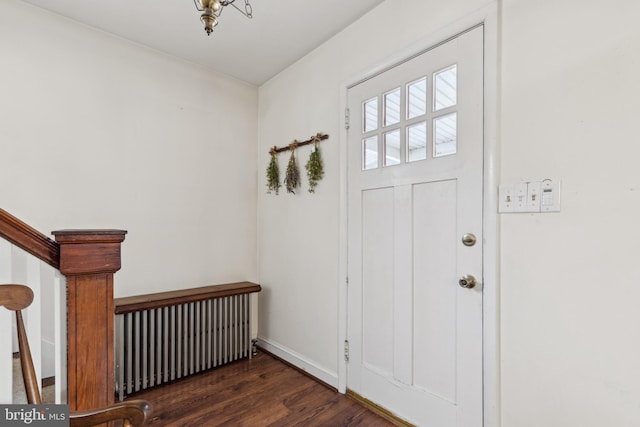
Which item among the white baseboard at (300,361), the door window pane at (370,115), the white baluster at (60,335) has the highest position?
the door window pane at (370,115)

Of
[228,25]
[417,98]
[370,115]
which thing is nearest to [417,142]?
[417,98]

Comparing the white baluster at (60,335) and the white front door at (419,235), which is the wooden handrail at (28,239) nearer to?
the white baluster at (60,335)

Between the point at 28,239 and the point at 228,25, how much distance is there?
189 cm

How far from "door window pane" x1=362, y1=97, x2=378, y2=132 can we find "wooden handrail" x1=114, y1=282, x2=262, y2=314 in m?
1.64

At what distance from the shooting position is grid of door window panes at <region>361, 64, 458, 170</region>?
5.52 ft

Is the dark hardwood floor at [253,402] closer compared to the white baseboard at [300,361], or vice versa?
the dark hardwood floor at [253,402]

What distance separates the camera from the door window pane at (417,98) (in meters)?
1.79

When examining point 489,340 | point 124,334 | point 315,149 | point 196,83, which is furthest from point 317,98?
point 124,334

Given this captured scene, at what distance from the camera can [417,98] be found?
1829 millimetres

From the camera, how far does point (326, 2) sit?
2.00m

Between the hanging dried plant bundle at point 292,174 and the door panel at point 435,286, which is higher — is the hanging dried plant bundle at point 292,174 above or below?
above

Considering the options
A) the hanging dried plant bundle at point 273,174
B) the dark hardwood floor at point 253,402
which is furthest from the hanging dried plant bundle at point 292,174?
the dark hardwood floor at point 253,402

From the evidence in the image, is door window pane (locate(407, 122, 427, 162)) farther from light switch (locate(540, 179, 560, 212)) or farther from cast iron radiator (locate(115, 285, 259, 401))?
cast iron radiator (locate(115, 285, 259, 401))

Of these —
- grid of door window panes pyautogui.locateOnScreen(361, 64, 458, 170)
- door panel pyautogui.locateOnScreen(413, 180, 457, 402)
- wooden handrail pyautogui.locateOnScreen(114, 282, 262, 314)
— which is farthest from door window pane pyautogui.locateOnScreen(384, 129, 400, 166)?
wooden handrail pyautogui.locateOnScreen(114, 282, 262, 314)
